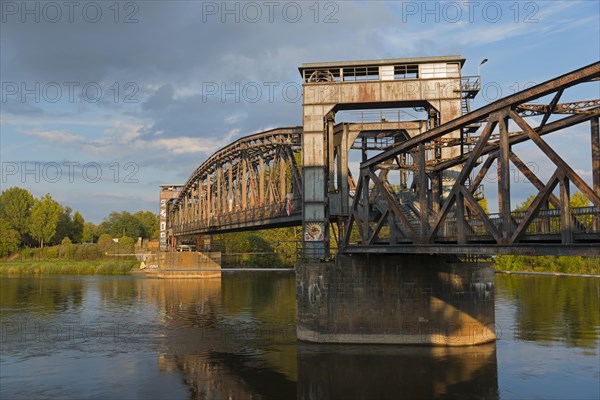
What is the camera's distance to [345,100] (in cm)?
3481

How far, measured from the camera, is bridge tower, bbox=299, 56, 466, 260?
3419 centimetres

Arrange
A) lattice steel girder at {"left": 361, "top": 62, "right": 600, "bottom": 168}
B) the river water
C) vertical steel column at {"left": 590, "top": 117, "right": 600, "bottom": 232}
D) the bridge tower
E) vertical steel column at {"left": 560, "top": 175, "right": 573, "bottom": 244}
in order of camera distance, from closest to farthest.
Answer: lattice steel girder at {"left": 361, "top": 62, "right": 600, "bottom": 168} → vertical steel column at {"left": 560, "top": 175, "right": 573, "bottom": 244} → vertical steel column at {"left": 590, "top": 117, "right": 600, "bottom": 232} → the river water → the bridge tower

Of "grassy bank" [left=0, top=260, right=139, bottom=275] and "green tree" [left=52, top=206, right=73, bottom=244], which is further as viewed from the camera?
"green tree" [left=52, top=206, right=73, bottom=244]

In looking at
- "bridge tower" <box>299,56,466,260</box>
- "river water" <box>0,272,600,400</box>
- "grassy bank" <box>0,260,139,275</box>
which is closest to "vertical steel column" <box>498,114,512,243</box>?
"river water" <box>0,272,600,400</box>

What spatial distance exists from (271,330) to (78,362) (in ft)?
45.2

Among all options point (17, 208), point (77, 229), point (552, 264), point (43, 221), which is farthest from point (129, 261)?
point (552, 264)

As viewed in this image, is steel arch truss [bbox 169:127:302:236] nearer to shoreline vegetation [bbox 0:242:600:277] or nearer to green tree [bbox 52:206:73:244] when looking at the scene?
shoreline vegetation [bbox 0:242:600:277]

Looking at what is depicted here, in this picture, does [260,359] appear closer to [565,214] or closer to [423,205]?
[423,205]

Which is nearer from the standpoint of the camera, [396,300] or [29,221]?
[396,300]

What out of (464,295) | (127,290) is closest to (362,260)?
(464,295)

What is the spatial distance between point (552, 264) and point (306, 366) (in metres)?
82.3

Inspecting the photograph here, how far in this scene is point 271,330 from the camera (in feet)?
128

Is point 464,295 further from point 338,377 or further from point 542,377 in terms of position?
point 338,377

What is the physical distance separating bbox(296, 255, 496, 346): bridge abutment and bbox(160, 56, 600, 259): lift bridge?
1.71 m
